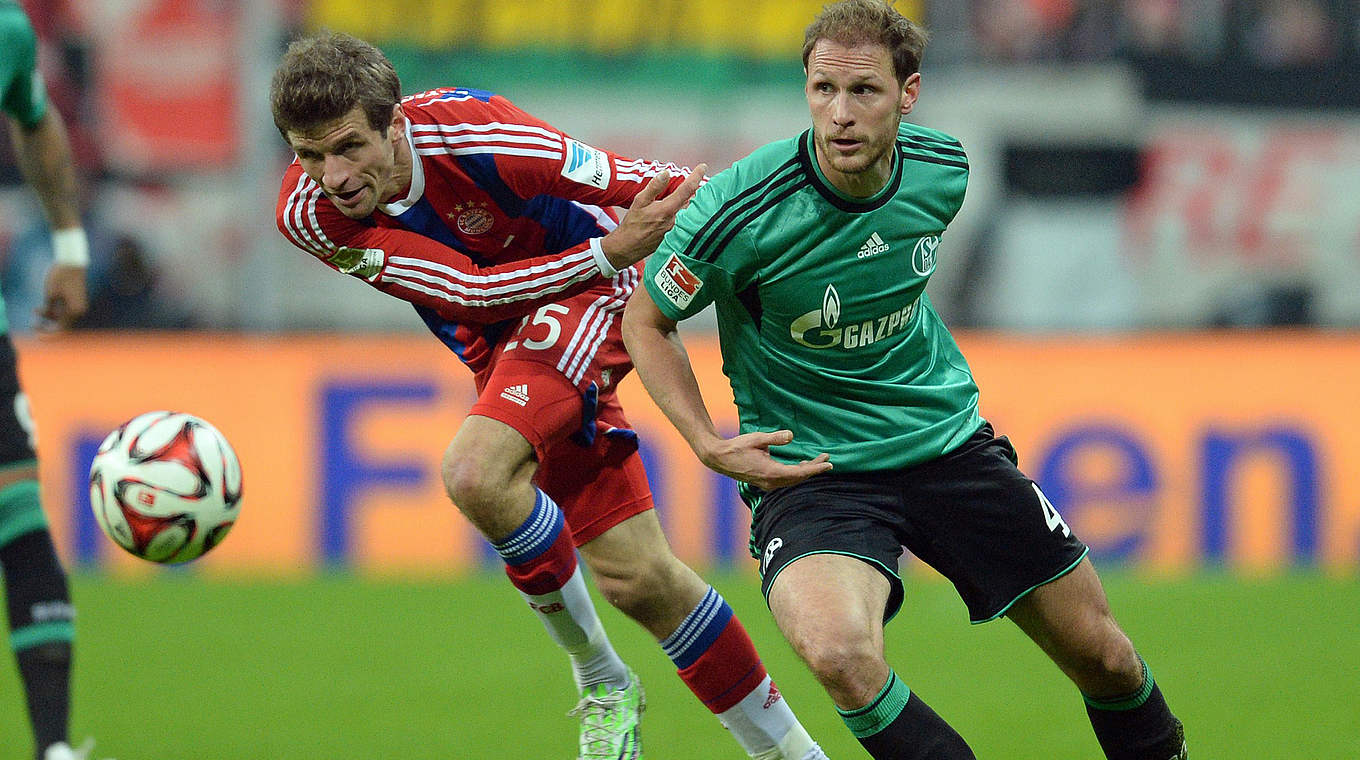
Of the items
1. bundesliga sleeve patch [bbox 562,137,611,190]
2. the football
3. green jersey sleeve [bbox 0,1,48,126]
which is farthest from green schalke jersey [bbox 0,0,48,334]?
bundesliga sleeve patch [bbox 562,137,611,190]

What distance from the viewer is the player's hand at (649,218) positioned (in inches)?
149

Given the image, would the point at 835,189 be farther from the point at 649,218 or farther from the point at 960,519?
the point at 960,519

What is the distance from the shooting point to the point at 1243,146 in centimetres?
1214

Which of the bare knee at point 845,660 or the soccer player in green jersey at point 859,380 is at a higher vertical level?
the soccer player in green jersey at point 859,380

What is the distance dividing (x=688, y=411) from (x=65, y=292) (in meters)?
2.05

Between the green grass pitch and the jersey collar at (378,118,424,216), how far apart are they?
63.0 inches

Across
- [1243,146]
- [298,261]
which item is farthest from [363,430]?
[1243,146]

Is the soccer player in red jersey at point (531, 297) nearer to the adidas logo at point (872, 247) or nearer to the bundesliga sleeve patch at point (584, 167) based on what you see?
the bundesliga sleeve patch at point (584, 167)

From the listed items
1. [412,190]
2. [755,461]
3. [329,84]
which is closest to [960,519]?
[755,461]

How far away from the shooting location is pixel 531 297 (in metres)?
3.95

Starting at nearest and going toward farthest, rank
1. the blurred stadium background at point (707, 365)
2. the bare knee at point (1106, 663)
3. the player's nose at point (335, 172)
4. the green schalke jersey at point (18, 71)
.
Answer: the bare knee at point (1106, 663), the player's nose at point (335, 172), the green schalke jersey at point (18, 71), the blurred stadium background at point (707, 365)

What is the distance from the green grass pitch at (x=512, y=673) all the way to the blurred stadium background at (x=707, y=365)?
25mm

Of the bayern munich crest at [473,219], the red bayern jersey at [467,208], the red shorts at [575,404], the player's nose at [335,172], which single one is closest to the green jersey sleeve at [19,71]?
the red bayern jersey at [467,208]

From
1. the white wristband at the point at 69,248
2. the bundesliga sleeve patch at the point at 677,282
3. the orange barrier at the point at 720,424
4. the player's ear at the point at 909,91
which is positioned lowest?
the orange barrier at the point at 720,424
